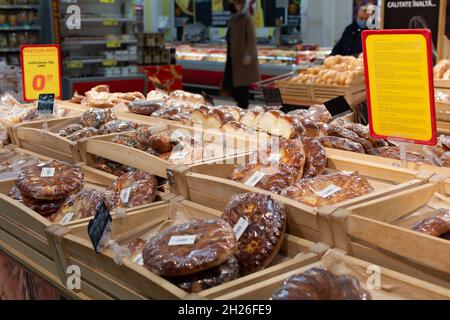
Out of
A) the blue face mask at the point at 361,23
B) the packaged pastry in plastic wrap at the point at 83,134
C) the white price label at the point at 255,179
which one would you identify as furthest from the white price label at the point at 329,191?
the blue face mask at the point at 361,23

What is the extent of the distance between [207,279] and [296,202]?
15.6 inches

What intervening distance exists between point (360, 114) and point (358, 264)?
342 cm

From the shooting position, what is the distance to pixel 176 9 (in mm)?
14172

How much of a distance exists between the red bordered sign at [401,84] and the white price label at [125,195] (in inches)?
35.4

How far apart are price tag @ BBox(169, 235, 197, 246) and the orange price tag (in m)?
2.61

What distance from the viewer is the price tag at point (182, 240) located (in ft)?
4.88

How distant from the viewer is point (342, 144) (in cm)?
228

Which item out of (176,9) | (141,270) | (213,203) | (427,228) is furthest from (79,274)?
(176,9)

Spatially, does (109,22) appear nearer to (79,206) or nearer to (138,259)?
(79,206)

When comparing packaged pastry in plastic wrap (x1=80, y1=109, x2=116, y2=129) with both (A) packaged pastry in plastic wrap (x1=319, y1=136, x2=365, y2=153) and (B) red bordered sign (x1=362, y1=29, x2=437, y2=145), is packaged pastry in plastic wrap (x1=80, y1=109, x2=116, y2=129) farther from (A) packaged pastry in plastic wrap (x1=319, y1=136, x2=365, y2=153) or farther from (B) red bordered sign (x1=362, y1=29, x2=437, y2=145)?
(B) red bordered sign (x1=362, y1=29, x2=437, y2=145)

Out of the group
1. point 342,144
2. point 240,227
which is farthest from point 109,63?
point 240,227

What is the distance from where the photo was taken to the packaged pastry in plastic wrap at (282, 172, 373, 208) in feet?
5.78

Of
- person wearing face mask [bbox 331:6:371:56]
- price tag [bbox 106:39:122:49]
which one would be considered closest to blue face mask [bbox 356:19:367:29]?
person wearing face mask [bbox 331:6:371:56]
